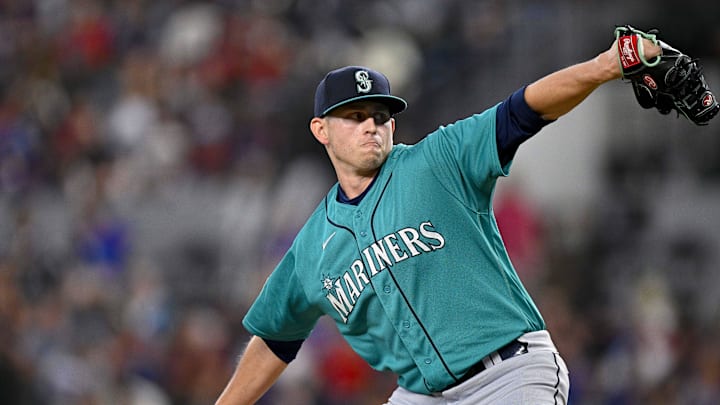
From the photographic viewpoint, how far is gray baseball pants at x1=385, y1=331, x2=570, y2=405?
447cm

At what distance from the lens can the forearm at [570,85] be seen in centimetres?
404

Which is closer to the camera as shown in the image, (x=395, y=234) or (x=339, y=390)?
(x=395, y=234)

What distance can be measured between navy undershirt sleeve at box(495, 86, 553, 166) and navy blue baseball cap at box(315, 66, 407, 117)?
0.57 meters

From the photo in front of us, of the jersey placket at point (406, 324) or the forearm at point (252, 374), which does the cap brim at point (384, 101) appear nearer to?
the jersey placket at point (406, 324)

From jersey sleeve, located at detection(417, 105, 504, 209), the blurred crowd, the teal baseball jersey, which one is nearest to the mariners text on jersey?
the teal baseball jersey

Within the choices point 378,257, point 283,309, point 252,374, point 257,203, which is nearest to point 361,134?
point 378,257

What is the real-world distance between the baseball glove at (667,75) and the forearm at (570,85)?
2.0 inches

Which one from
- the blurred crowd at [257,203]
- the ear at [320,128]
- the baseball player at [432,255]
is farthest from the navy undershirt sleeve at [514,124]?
the blurred crowd at [257,203]

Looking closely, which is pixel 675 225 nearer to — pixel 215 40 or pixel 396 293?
pixel 215 40

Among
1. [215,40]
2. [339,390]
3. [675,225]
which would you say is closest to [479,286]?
[339,390]

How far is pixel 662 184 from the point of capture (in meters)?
11.0

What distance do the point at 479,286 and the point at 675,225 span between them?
6.65 metres

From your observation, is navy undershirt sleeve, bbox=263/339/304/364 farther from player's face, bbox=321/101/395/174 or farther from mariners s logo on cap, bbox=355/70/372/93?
mariners s logo on cap, bbox=355/70/372/93

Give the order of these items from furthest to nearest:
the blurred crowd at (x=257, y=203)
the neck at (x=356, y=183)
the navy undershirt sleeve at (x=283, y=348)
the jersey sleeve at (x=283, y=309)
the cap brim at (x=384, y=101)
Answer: the blurred crowd at (x=257, y=203) → the navy undershirt sleeve at (x=283, y=348) → the jersey sleeve at (x=283, y=309) → the neck at (x=356, y=183) → the cap brim at (x=384, y=101)
